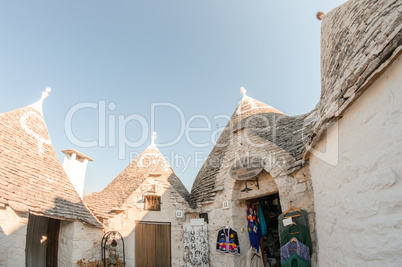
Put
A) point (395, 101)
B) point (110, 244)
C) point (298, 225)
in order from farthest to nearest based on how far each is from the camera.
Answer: point (110, 244), point (298, 225), point (395, 101)

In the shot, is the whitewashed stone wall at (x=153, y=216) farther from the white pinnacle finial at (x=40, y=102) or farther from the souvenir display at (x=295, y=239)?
the white pinnacle finial at (x=40, y=102)

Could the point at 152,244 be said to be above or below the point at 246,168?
below

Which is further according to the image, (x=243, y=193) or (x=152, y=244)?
(x=152, y=244)

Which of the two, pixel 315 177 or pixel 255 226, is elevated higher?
pixel 315 177

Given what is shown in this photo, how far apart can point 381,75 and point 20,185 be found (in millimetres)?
6643

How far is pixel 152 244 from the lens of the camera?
696 cm

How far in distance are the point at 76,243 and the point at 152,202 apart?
2447 mm

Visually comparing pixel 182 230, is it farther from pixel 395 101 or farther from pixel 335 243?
pixel 395 101

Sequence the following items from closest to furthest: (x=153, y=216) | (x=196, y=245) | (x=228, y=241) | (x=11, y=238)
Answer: (x=11, y=238) → (x=228, y=241) → (x=196, y=245) → (x=153, y=216)

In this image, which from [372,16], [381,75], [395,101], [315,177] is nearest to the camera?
[395,101]

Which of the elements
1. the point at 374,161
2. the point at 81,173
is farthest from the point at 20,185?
the point at 374,161

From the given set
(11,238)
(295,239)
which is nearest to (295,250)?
(295,239)

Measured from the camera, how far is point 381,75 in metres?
2.02

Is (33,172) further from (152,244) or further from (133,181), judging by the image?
(152,244)
